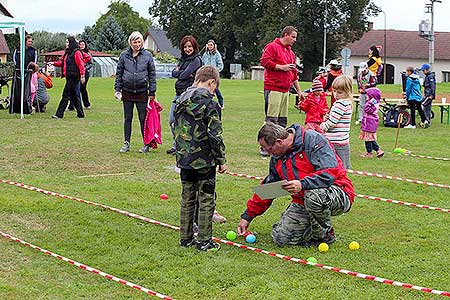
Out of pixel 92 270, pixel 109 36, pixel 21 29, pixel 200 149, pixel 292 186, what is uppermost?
pixel 109 36

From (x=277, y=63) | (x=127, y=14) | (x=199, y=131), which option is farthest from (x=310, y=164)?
(x=127, y=14)

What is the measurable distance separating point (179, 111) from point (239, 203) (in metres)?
2.43

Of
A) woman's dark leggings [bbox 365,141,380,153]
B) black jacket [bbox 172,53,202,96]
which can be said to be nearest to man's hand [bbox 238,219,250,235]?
black jacket [bbox 172,53,202,96]

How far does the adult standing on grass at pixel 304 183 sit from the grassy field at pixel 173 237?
0.18 meters

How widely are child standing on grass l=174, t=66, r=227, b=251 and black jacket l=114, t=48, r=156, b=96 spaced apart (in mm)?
5908

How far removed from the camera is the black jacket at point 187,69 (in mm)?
11867

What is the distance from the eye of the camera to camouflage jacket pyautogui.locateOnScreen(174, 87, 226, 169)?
666 centimetres

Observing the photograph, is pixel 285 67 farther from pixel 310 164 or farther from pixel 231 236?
pixel 310 164

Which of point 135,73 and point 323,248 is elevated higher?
point 135,73

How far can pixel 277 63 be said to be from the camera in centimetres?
1242

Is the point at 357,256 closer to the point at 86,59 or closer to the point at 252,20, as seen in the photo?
the point at 86,59

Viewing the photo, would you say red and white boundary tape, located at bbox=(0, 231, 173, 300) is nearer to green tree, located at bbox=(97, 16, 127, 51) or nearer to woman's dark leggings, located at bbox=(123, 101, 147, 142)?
woman's dark leggings, located at bbox=(123, 101, 147, 142)

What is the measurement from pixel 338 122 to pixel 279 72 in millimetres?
2674

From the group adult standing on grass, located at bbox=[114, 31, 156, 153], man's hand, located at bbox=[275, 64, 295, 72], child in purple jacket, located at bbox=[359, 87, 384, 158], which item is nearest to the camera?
man's hand, located at bbox=[275, 64, 295, 72]
